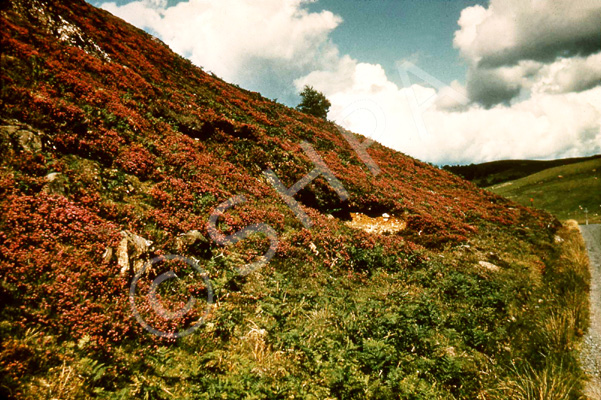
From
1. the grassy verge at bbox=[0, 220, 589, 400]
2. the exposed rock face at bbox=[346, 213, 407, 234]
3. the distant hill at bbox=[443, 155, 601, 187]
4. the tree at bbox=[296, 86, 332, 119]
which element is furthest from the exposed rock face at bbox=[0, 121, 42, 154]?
the distant hill at bbox=[443, 155, 601, 187]

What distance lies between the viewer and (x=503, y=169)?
141000 millimetres

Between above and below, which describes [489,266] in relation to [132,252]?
above

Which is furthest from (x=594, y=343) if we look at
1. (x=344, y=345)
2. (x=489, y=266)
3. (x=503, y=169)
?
(x=503, y=169)

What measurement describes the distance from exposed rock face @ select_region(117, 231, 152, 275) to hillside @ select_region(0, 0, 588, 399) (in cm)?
3

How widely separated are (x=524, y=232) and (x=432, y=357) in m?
21.5

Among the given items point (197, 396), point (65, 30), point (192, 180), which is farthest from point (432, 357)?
point (65, 30)

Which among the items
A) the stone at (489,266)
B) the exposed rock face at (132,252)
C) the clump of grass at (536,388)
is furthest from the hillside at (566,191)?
the exposed rock face at (132,252)

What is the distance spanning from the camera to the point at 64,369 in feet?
12.0

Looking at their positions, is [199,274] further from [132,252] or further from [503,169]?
[503,169]

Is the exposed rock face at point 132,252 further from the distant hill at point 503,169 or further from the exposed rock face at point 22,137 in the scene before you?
the distant hill at point 503,169

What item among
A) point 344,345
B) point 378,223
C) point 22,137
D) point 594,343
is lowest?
point 594,343

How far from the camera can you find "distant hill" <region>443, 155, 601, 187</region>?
11900cm

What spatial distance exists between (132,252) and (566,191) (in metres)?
74.6

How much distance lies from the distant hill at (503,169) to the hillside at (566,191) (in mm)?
51380
